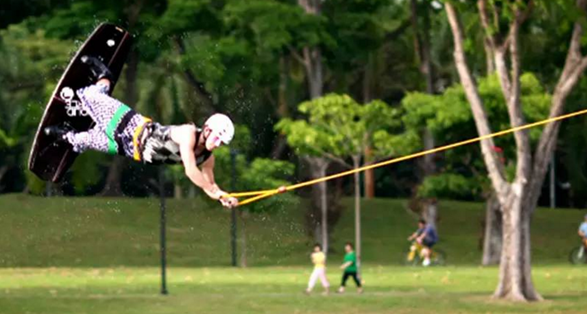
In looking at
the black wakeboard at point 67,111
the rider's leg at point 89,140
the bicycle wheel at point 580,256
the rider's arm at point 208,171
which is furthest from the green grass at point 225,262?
the rider's arm at point 208,171

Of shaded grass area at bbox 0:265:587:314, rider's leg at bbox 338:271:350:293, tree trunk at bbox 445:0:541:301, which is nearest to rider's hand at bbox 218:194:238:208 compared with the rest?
shaded grass area at bbox 0:265:587:314

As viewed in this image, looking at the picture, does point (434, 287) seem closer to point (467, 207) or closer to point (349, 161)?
point (349, 161)

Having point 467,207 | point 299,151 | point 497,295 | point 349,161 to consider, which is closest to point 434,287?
point 497,295

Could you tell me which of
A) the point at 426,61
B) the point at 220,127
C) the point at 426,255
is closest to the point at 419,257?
the point at 426,255

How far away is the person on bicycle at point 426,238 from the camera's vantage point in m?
43.0

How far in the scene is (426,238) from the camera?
43375 millimetres

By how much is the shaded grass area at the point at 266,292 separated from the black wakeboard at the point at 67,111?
1553 cm

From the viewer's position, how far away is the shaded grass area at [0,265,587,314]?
29.4 metres

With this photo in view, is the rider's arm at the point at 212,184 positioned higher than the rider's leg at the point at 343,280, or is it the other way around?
the rider's arm at the point at 212,184

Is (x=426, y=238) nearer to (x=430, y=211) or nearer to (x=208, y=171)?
(x=430, y=211)

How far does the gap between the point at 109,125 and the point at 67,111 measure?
78cm

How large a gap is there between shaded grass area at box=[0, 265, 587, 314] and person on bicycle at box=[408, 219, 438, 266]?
1.42m

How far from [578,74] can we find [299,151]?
12.9 meters

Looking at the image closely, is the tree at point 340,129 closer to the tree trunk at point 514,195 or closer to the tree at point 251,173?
the tree at point 251,173
